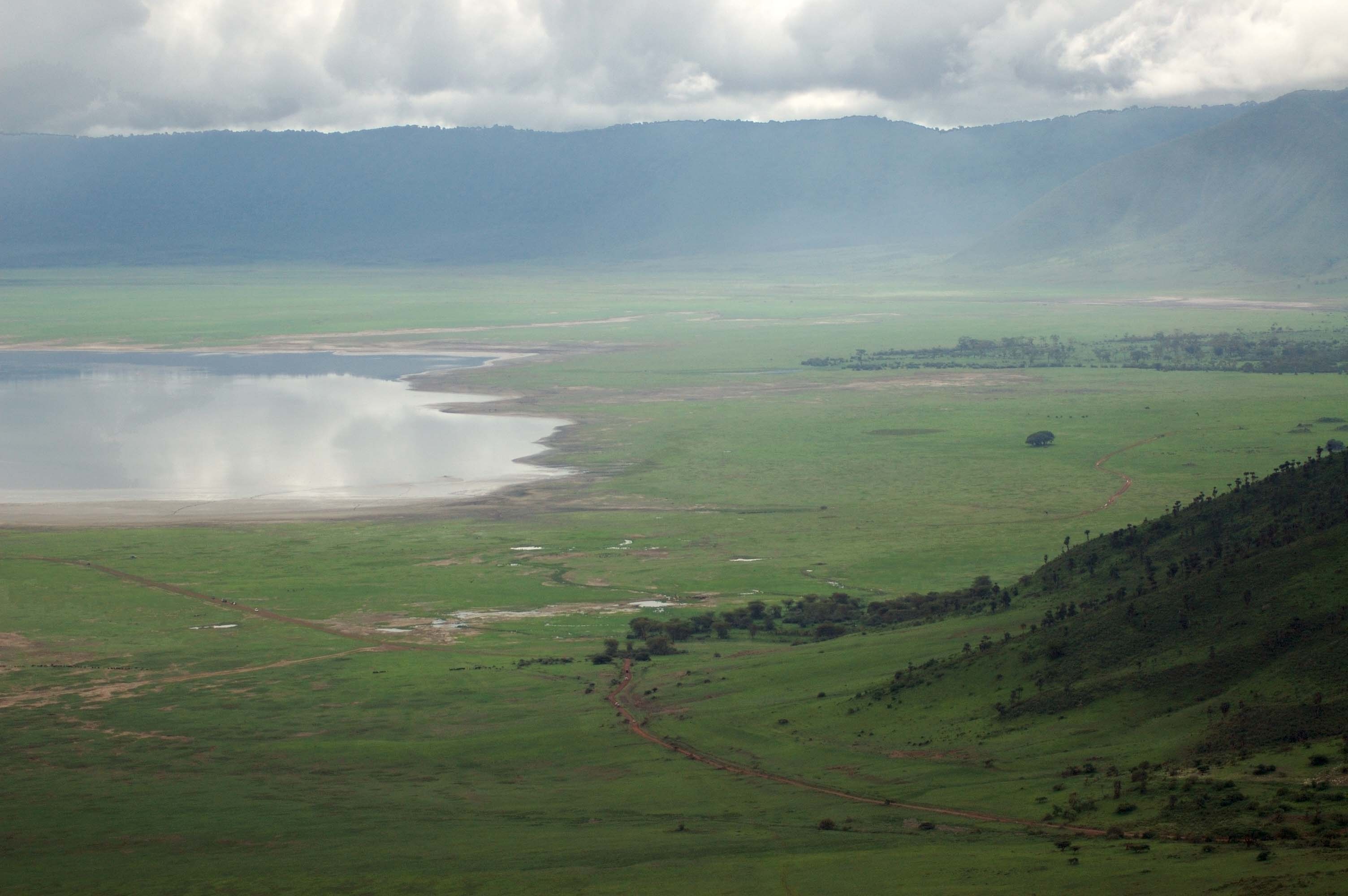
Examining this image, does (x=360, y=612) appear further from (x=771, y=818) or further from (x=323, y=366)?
(x=323, y=366)

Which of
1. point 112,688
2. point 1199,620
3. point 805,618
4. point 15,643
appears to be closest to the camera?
point 1199,620

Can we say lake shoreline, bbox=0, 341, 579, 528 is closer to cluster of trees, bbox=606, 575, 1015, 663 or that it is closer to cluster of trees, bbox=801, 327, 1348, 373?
cluster of trees, bbox=606, 575, 1015, 663

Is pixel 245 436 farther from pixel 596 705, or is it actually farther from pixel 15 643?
pixel 596 705

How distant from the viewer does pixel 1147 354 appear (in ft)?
525

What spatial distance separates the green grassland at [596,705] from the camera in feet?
97.6

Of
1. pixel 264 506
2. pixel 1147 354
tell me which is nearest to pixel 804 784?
pixel 264 506

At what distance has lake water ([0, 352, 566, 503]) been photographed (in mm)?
87312

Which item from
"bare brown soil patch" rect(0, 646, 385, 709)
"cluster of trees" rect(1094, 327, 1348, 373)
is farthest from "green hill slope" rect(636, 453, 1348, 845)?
"cluster of trees" rect(1094, 327, 1348, 373)

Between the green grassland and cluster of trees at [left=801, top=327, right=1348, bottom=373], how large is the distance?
185ft

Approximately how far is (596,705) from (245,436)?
2743 inches

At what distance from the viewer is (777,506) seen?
3164 inches

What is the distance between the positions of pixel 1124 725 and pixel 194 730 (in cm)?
2470

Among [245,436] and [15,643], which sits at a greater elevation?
[245,436]

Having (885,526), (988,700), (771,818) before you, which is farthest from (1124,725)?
→ (885,526)
